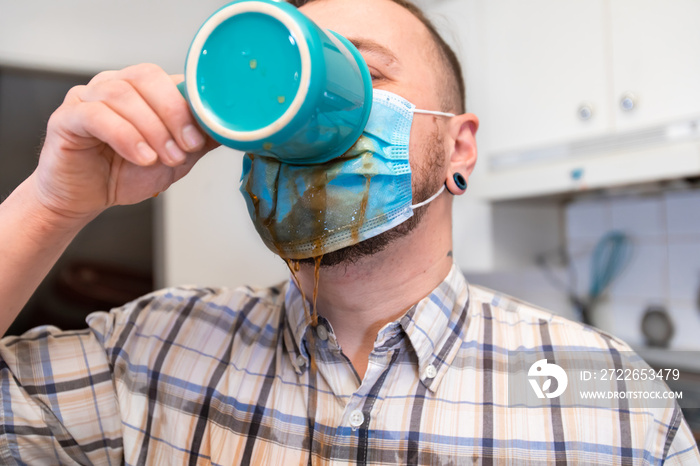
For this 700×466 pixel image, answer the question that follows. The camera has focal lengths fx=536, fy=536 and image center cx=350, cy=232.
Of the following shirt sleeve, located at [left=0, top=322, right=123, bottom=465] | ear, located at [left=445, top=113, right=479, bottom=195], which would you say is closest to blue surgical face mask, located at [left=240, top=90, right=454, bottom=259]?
ear, located at [left=445, top=113, right=479, bottom=195]

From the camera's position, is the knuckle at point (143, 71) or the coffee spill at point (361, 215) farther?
the coffee spill at point (361, 215)

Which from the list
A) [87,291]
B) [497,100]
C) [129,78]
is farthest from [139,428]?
[497,100]

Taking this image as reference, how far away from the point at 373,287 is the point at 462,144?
1.12ft

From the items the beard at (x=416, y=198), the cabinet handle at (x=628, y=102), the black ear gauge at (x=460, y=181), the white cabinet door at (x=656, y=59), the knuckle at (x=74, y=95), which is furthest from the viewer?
the cabinet handle at (x=628, y=102)

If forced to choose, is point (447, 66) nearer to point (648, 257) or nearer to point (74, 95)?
point (74, 95)

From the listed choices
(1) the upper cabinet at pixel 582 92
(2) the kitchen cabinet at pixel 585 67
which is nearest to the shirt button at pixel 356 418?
(1) the upper cabinet at pixel 582 92

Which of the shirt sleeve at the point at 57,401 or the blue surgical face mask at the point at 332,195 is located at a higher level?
the blue surgical face mask at the point at 332,195

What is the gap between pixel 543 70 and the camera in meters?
1.84

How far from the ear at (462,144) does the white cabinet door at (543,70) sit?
2.91 ft

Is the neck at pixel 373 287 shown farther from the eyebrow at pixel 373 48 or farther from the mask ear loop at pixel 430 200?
the eyebrow at pixel 373 48

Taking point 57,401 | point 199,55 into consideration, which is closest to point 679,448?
point 199,55

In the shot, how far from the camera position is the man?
0.74 metres

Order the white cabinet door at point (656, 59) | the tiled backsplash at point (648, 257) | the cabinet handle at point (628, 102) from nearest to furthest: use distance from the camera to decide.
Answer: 1. the white cabinet door at point (656, 59)
2. the cabinet handle at point (628, 102)
3. the tiled backsplash at point (648, 257)

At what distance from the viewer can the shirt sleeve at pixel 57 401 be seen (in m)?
0.82
